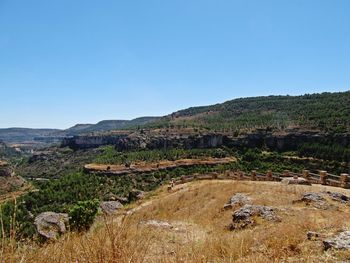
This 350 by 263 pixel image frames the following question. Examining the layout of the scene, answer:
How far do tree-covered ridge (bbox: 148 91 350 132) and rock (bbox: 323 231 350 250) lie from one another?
74420 mm

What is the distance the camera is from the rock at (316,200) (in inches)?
488

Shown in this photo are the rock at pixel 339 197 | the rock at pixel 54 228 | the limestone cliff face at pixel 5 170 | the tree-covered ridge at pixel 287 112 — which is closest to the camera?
the rock at pixel 54 228

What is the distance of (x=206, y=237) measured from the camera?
6.87 meters

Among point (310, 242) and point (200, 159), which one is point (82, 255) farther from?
point (200, 159)

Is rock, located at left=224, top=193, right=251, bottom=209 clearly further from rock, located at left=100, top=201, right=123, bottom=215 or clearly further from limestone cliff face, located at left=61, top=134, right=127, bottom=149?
limestone cliff face, located at left=61, top=134, right=127, bottom=149

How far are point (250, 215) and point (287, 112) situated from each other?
370 feet

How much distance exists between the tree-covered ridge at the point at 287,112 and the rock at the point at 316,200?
220 ft

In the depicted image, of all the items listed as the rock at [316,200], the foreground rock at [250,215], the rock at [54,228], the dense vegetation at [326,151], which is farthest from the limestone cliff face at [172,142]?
the rock at [54,228]

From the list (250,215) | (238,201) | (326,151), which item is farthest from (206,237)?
(326,151)

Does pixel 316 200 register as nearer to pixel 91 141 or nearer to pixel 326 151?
pixel 326 151

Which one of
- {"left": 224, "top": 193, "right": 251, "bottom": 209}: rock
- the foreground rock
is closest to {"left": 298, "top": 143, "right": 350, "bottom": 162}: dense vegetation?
{"left": 224, "top": 193, "right": 251, "bottom": 209}: rock

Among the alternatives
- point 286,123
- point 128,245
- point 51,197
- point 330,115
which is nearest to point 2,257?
point 128,245

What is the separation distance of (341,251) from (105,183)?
6539cm

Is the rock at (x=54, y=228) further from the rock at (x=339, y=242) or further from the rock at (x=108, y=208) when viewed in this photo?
the rock at (x=339, y=242)
